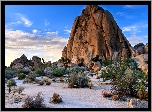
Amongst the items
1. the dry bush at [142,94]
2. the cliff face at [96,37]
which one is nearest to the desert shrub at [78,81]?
the dry bush at [142,94]

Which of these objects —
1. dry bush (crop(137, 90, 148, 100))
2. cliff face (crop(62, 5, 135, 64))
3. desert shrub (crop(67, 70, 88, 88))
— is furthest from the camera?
cliff face (crop(62, 5, 135, 64))

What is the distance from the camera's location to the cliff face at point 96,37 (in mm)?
56509

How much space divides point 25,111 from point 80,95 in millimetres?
4515

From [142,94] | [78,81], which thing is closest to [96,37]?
[78,81]

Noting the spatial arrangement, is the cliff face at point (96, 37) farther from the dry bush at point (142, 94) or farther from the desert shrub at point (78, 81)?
the dry bush at point (142, 94)

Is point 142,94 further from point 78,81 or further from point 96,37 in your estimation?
point 96,37

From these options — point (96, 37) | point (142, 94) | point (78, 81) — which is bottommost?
point (142, 94)

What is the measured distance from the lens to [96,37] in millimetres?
58719

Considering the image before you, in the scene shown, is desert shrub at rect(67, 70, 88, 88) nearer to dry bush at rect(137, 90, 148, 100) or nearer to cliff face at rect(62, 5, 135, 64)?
dry bush at rect(137, 90, 148, 100)

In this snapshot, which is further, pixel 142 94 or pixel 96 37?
pixel 96 37

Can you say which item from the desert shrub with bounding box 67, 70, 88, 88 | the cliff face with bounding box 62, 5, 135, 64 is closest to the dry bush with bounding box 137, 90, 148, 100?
the desert shrub with bounding box 67, 70, 88, 88

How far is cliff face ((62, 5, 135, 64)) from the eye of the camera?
185 ft
